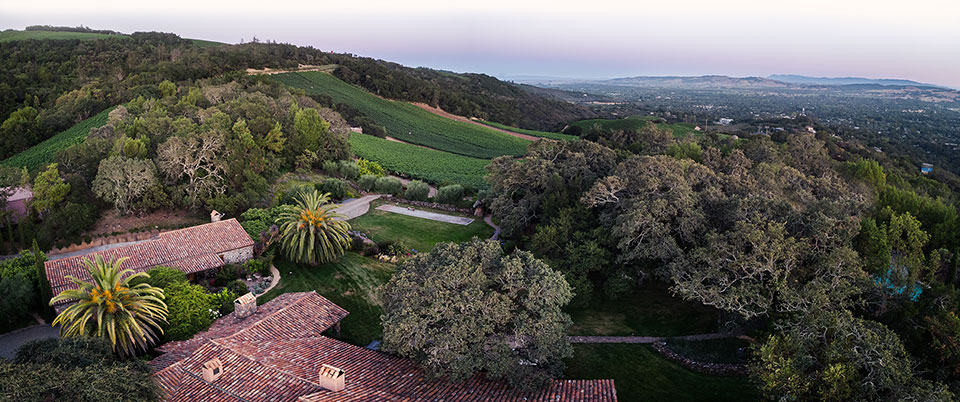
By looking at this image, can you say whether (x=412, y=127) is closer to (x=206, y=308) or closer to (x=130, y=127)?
(x=130, y=127)

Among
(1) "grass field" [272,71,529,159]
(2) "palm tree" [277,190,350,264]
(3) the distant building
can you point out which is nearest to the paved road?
(2) "palm tree" [277,190,350,264]

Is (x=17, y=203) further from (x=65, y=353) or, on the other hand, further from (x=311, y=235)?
(x=65, y=353)

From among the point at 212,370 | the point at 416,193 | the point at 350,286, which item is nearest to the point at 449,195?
the point at 416,193

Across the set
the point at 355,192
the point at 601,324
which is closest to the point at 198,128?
the point at 355,192

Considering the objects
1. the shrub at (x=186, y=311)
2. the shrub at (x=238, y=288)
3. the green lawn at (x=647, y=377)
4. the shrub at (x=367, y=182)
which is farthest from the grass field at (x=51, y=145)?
the green lawn at (x=647, y=377)

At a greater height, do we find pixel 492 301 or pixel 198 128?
pixel 198 128

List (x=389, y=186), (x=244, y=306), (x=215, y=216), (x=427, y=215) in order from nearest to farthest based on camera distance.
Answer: (x=244, y=306), (x=215, y=216), (x=427, y=215), (x=389, y=186)

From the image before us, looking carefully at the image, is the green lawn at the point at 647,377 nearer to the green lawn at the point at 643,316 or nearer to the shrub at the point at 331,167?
the green lawn at the point at 643,316
